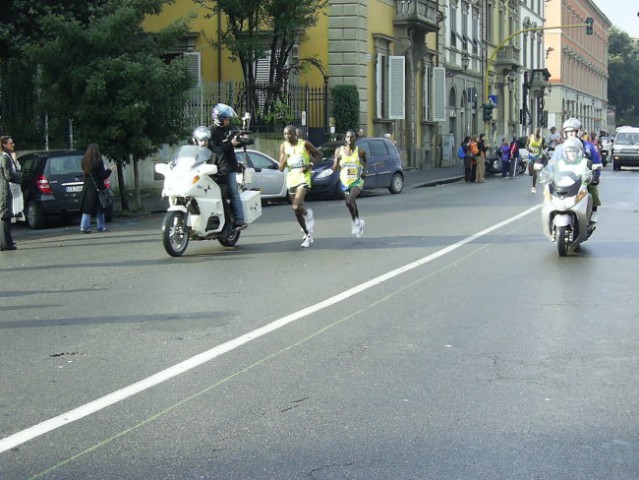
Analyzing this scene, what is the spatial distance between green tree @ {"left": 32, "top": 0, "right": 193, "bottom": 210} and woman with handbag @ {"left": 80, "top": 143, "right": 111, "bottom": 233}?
8.05ft

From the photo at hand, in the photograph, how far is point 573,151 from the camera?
13250mm

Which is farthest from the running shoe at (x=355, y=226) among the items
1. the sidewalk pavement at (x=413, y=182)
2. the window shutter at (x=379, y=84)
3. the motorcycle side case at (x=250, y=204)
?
the window shutter at (x=379, y=84)

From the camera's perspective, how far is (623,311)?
9.11m

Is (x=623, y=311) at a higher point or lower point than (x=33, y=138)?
lower

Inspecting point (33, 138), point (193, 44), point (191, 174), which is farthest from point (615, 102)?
point (191, 174)

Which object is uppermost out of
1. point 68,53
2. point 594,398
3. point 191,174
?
point 68,53

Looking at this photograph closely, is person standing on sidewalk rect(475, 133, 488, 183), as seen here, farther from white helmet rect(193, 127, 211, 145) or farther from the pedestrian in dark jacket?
white helmet rect(193, 127, 211, 145)

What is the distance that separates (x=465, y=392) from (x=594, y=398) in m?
0.74

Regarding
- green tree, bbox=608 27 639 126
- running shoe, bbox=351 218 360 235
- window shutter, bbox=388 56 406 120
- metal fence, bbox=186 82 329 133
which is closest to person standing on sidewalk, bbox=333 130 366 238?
running shoe, bbox=351 218 360 235

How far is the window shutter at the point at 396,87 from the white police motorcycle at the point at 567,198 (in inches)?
1050

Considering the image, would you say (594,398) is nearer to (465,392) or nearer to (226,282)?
(465,392)

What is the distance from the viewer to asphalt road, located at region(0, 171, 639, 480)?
500 cm

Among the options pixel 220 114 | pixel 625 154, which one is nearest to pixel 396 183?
pixel 220 114

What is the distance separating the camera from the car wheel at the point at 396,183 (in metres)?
29.0
